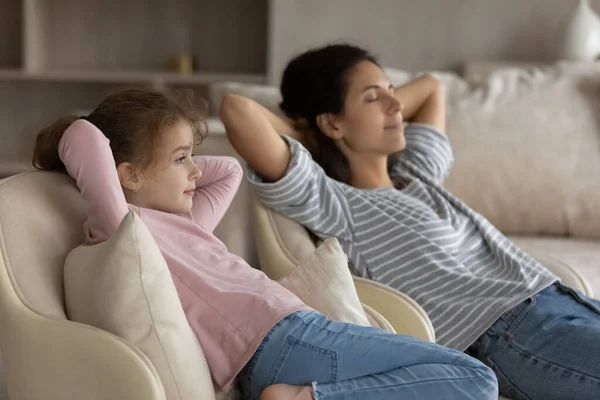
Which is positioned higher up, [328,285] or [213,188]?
[213,188]

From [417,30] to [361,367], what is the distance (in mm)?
2791

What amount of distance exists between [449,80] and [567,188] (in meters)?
0.49

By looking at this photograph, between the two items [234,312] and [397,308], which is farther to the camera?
[397,308]

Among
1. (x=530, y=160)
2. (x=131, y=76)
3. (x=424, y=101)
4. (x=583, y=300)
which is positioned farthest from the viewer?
(x=131, y=76)

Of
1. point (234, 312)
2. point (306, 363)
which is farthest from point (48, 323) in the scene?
point (306, 363)

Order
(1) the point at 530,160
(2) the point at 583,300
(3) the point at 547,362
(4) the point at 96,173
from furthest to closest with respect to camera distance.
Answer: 1. (1) the point at 530,160
2. (2) the point at 583,300
3. (3) the point at 547,362
4. (4) the point at 96,173

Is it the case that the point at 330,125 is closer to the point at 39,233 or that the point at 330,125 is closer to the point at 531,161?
the point at 531,161

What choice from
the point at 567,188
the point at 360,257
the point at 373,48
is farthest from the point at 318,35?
the point at 360,257

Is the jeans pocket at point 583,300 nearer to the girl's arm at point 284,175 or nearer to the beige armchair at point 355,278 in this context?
the beige armchair at point 355,278

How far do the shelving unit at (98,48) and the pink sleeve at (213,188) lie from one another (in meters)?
2.50

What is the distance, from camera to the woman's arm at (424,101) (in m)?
2.51

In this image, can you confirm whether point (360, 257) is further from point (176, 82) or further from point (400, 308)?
point (176, 82)

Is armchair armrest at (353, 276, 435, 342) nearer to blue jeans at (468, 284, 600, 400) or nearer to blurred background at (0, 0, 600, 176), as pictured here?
blue jeans at (468, 284, 600, 400)

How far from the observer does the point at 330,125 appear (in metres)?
2.28
